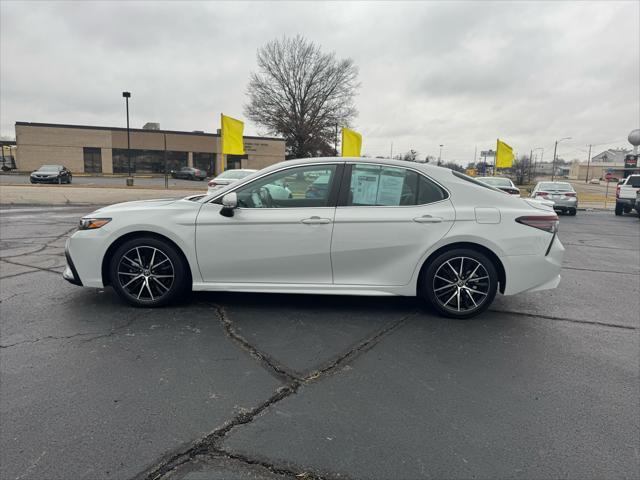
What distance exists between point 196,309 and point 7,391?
1.82m

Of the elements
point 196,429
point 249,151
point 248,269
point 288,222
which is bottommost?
point 196,429

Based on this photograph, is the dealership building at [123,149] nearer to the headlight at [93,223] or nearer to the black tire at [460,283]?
the headlight at [93,223]

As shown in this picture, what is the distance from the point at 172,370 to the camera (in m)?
3.20

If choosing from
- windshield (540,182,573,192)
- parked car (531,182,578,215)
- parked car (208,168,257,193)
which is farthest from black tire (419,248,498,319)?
windshield (540,182,573,192)

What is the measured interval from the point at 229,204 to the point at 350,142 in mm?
18499

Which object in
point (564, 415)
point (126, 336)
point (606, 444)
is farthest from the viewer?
point (126, 336)

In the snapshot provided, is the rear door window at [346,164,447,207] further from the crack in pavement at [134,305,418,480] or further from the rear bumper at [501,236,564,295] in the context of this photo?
the crack in pavement at [134,305,418,480]

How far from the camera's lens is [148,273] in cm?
444

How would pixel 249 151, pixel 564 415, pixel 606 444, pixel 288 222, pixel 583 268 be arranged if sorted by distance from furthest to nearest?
1. pixel 249 151
2. pixel 583 268
3. pixel 288 222
4. pixel 564 415
5. pixel 606 444

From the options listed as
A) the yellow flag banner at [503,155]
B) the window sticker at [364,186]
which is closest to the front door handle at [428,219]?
the window sticker at [364,186]

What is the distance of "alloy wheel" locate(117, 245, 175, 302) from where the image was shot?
4406 millimetres

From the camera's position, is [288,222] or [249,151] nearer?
[288,222]

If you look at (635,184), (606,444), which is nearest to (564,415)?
(606,444)

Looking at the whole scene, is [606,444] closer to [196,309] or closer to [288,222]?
[288,222]
